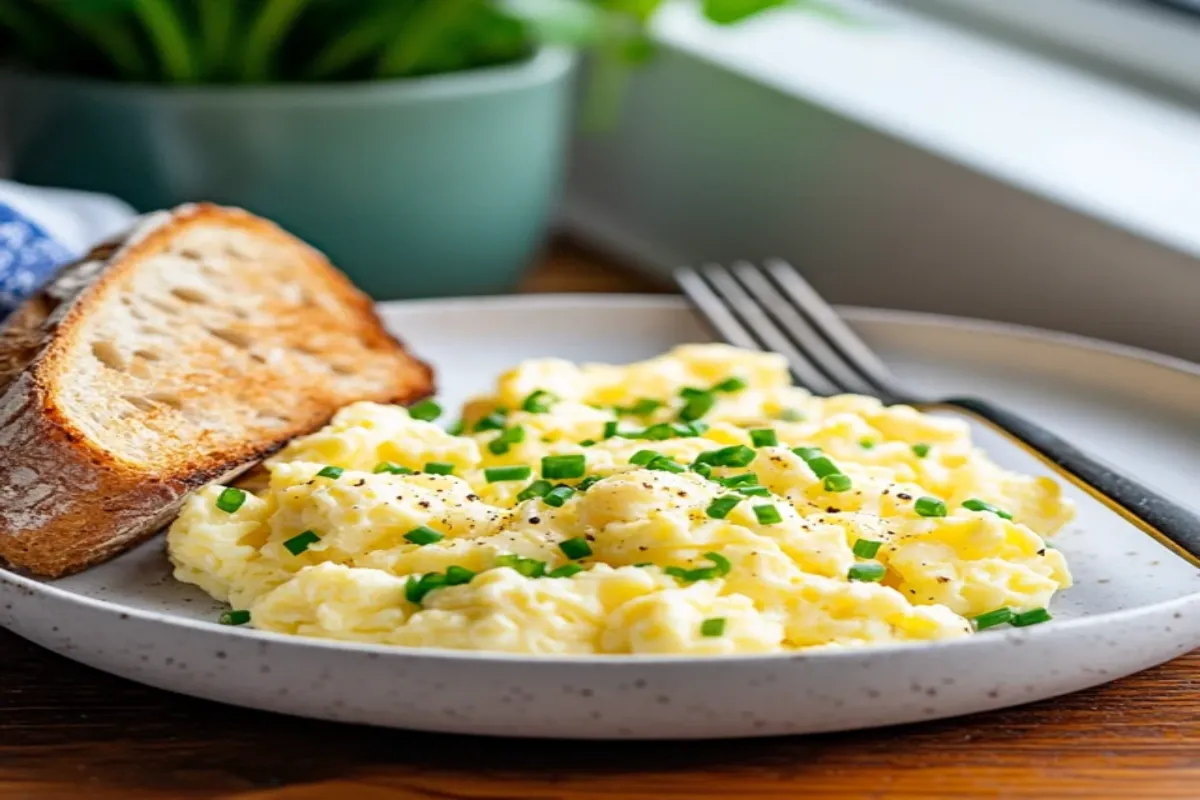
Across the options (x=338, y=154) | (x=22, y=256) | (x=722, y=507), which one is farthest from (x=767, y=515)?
(x=338, y=154)

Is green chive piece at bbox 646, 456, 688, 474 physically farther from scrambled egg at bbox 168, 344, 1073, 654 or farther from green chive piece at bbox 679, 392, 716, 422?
green chive piece at bbox 679, 392, 716, 422

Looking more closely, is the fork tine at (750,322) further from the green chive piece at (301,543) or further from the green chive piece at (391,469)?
the green chive piece at (301,543)

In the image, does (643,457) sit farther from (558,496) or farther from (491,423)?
(491,423)

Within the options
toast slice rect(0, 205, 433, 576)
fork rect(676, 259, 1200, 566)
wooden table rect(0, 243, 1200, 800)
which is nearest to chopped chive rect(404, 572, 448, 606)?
wooden table rect(0, 243, 1200, 800)

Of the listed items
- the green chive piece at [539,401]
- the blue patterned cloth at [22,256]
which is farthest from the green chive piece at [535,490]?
the blue patterned cloth at [22,256]

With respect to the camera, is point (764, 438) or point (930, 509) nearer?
point (930, 509)

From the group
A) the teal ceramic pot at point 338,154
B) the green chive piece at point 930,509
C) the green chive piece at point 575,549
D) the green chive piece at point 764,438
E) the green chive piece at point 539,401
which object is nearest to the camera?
the green chive piece at point 575,549

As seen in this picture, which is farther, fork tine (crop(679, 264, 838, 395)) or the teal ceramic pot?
the teal ceramic pot
